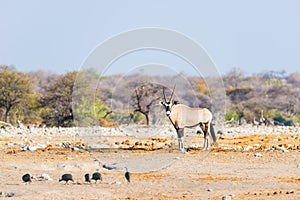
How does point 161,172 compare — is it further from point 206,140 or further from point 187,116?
point 187,116

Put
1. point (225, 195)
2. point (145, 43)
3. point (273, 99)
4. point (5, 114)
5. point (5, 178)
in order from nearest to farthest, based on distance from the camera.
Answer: point (225, 195)
point (5, 178)
point (145, 43)
point (5, 114)
point (273, 99)

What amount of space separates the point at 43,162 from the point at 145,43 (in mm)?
3520

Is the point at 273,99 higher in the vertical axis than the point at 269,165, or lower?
higher

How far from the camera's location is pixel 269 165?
16.2m

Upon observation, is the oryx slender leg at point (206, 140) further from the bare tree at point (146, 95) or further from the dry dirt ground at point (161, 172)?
the bare tree at point (146, 95)

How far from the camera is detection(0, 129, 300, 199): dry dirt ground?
12164 millimetres

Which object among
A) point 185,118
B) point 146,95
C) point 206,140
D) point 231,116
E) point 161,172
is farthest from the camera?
point 231,116

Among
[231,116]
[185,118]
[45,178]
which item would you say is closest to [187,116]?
[185,118]

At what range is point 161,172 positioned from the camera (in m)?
15.1

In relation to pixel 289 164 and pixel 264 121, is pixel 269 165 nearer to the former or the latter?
pixel 289 164

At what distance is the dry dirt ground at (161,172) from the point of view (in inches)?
479

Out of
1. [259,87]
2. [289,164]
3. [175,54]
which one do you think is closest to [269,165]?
[289,164]

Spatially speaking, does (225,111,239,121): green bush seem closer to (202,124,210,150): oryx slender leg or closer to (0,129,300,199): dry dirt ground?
(0,129,300,199): dry dirt ground

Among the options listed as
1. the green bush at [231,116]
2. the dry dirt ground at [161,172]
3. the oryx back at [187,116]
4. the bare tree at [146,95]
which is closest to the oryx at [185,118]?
the oryx back at [187,116]
